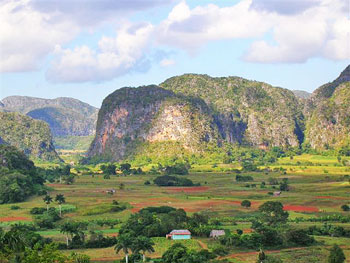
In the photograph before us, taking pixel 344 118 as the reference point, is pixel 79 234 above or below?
below

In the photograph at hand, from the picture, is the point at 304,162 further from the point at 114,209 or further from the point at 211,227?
the point at 211,227

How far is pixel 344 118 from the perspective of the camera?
198375mm

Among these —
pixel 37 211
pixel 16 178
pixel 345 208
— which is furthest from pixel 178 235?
pixel 16 178

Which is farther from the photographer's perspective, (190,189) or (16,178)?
(190,189)

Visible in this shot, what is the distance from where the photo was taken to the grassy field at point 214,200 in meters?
55.9

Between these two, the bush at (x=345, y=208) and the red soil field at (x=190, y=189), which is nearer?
the bush at (x=345, y=208)

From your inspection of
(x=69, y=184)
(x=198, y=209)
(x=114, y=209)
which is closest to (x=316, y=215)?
(x=198, y=209)

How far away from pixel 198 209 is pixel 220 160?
104241 mm

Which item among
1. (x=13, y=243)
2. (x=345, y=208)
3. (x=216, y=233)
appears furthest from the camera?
(x=345, y=208)

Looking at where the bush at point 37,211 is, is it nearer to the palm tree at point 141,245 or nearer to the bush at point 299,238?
the palm tree at point 141,245

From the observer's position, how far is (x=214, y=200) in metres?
93.3

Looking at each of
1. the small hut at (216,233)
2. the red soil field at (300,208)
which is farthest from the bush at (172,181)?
the small hut at (216,233)

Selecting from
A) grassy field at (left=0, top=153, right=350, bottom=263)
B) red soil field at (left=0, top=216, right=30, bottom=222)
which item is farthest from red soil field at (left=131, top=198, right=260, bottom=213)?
red soil field at (left=0, top=216, right=30, bottom=222)

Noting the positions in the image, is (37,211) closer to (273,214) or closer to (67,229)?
(67,229)
